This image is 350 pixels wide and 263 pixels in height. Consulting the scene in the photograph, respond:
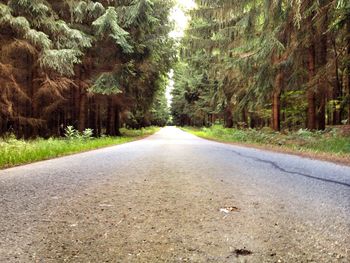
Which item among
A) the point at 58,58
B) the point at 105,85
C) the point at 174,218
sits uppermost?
the point at 58,58

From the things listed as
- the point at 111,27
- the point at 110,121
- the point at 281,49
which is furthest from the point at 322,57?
the point at 110,121

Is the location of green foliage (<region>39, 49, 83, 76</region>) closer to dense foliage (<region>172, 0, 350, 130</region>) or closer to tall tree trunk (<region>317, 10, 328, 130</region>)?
dense foliage (<region>172, 0, 350, 130</region>)

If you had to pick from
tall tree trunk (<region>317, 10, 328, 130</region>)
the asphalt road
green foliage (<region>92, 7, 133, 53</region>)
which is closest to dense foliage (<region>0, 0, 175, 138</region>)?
green foliage (<region>92, 7, 133, 53</region>)

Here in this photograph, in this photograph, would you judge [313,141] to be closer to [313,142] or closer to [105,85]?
[313,142]

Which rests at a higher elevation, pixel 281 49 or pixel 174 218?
pixel 281 49

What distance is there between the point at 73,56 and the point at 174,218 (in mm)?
12121

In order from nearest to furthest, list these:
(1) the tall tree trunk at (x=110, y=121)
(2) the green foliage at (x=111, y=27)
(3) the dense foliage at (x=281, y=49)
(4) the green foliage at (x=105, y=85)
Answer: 1. (3) the dense foliage at (x=281, y=49)
2. (2) the green foliage at (x=111, y=27)
3. (4) the green foliage at (x=105, y=85)
4. (1) the tall tree trunk at (x=110, y=121)

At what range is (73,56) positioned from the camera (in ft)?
45.7

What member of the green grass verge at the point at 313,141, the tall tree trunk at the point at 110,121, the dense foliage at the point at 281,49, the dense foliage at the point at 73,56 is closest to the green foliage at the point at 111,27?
the dense foliage at the point at 73,56

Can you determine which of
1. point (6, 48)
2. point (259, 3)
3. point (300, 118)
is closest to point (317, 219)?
point (6, 48)

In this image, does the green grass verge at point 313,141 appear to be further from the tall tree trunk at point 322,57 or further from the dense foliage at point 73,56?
the dense foliage at point 73,56

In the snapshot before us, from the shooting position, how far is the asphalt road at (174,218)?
8.59ft

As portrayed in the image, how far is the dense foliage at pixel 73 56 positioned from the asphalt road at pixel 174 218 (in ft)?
29.5

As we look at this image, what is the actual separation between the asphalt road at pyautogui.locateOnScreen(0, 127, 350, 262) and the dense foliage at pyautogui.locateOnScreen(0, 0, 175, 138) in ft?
29.5
